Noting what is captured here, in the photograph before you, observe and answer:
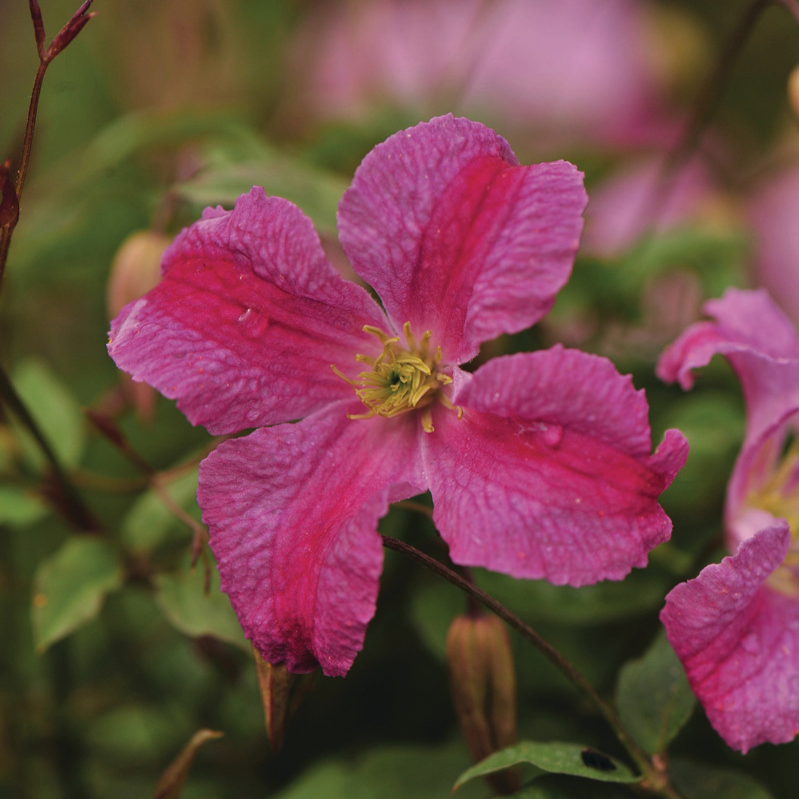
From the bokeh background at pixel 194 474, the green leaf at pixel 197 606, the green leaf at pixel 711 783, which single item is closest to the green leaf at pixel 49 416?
the bokeh background at pixel 194 474

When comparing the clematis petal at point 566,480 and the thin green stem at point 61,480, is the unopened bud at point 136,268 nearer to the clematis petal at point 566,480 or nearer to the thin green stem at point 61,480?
the thin green stem at point 61,480

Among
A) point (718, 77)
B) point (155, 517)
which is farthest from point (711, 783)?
point (718, 77)

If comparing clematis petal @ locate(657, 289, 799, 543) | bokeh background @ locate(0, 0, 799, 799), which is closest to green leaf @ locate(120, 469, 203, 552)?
bokeh background @ locate(0, 0, 799, 799)

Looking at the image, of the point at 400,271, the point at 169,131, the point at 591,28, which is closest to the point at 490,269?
the point at 400,271

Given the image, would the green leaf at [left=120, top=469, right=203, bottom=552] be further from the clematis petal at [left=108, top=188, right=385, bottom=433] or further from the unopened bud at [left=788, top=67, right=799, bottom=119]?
the unopened bud at [left=788, top=67, right=799, bottom=119]

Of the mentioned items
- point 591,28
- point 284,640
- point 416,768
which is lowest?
point 416,768

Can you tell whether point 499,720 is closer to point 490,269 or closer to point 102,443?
point 490,269

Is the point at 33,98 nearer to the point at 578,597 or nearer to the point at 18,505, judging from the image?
the point at 18,505
